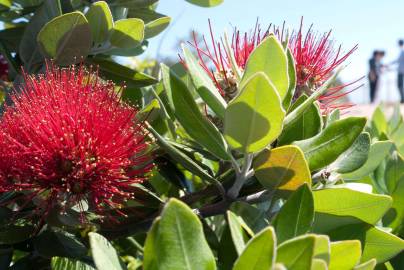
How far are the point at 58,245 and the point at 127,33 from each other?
51 centimetres

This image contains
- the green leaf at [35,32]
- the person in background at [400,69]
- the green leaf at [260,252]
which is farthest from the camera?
the person in background at [400,69]

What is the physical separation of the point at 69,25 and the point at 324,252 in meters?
0.76

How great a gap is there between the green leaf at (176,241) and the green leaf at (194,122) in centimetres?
28

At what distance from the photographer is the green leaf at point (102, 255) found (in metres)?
0.77

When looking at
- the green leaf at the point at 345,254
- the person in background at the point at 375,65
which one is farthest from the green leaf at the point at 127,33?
the person in background at the point at 375,65

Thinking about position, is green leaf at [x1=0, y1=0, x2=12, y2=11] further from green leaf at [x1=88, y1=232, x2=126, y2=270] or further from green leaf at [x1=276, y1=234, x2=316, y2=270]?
green leaf at [x1=276, y1=234, x2=316, y2=270]

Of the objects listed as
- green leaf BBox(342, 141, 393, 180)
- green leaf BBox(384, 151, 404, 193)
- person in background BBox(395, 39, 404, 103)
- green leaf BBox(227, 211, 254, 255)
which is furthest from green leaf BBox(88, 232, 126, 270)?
person in background BBox(395, 39, 404, 103)

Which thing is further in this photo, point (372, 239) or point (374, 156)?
point (374, 156)

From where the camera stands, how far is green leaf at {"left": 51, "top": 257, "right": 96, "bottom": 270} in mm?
1120

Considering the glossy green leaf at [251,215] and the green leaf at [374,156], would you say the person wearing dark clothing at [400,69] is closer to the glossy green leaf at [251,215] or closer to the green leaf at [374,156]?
the green leaf at [374,156]

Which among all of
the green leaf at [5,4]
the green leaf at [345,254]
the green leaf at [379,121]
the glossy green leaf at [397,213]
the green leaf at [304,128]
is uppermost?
the green leaf at [5,4]

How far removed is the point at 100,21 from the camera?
129 centimetres

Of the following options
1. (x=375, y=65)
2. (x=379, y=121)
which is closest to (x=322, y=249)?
(x=379, y=121)

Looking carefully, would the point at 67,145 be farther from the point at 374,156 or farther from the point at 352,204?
the point at 374,156
